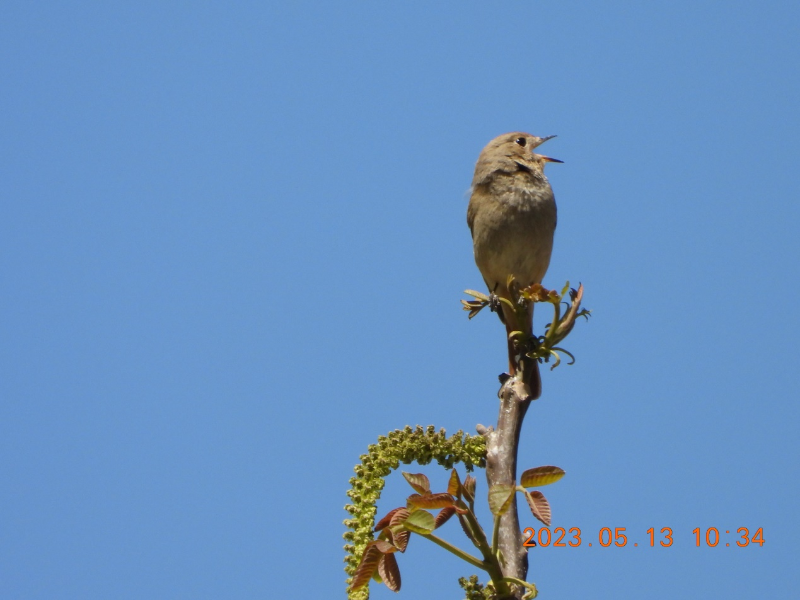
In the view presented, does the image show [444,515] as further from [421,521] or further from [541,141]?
[541,141]

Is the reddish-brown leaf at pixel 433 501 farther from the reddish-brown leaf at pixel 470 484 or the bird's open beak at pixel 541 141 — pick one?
the bird's open beak at pixel 541 141

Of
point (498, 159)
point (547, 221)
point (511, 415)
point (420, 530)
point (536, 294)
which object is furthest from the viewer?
point (498, 159)

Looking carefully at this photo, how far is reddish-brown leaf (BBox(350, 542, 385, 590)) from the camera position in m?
2.51

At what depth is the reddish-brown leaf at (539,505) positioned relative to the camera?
2518 millimetres

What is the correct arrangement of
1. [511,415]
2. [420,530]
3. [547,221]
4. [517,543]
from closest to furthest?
[420,530], [517,543], [511,415], [547,221]

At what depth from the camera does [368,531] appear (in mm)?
2639

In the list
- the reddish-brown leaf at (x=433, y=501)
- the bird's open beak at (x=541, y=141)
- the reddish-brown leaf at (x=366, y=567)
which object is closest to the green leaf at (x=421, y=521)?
the reddish-brown leaf at (x=433, y=501)

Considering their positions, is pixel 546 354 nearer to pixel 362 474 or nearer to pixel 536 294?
pixel 536 294

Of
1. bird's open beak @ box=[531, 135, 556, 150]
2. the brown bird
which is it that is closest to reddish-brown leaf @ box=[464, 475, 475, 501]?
the brown bird

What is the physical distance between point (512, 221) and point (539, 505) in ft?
13.0

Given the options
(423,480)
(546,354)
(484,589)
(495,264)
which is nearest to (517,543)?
(484,589)

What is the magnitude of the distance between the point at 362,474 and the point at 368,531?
0.18m

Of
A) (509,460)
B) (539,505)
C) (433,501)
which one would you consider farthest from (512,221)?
(433,501)

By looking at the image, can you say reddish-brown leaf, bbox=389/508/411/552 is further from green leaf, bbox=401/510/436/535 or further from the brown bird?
the brown bird
